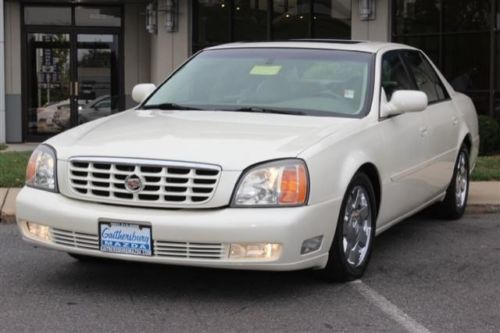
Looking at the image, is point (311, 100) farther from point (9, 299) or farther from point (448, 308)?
point (9, 299)

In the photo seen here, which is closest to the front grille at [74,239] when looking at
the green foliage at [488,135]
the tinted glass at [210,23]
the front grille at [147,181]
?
the front grille at [147,181]

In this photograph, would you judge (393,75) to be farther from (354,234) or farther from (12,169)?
(12,169)

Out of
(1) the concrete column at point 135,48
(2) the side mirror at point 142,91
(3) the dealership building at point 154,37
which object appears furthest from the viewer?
(1) the concrete column at point 135,48

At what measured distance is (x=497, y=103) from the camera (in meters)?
13.3

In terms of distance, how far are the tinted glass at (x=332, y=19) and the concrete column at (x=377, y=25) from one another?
13.1 inches

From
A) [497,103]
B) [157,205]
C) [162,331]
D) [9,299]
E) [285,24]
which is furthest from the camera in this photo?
[285,24]

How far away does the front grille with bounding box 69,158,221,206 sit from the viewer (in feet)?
14.6

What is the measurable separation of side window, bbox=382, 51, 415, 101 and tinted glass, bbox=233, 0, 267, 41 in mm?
8699

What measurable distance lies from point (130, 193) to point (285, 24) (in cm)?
1075

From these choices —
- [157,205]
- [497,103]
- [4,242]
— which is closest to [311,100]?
[157,205]

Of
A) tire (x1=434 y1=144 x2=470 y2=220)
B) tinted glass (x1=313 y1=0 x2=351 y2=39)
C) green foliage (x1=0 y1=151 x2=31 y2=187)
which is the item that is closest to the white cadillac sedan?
tire (x1=434 y1=144 x2=470 y2=220)

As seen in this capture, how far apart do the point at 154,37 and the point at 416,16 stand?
207 inches

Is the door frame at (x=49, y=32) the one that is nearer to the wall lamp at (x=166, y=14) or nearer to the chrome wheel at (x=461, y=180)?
the wall lamp at (x=166, y=14)

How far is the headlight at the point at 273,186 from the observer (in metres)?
4.45
